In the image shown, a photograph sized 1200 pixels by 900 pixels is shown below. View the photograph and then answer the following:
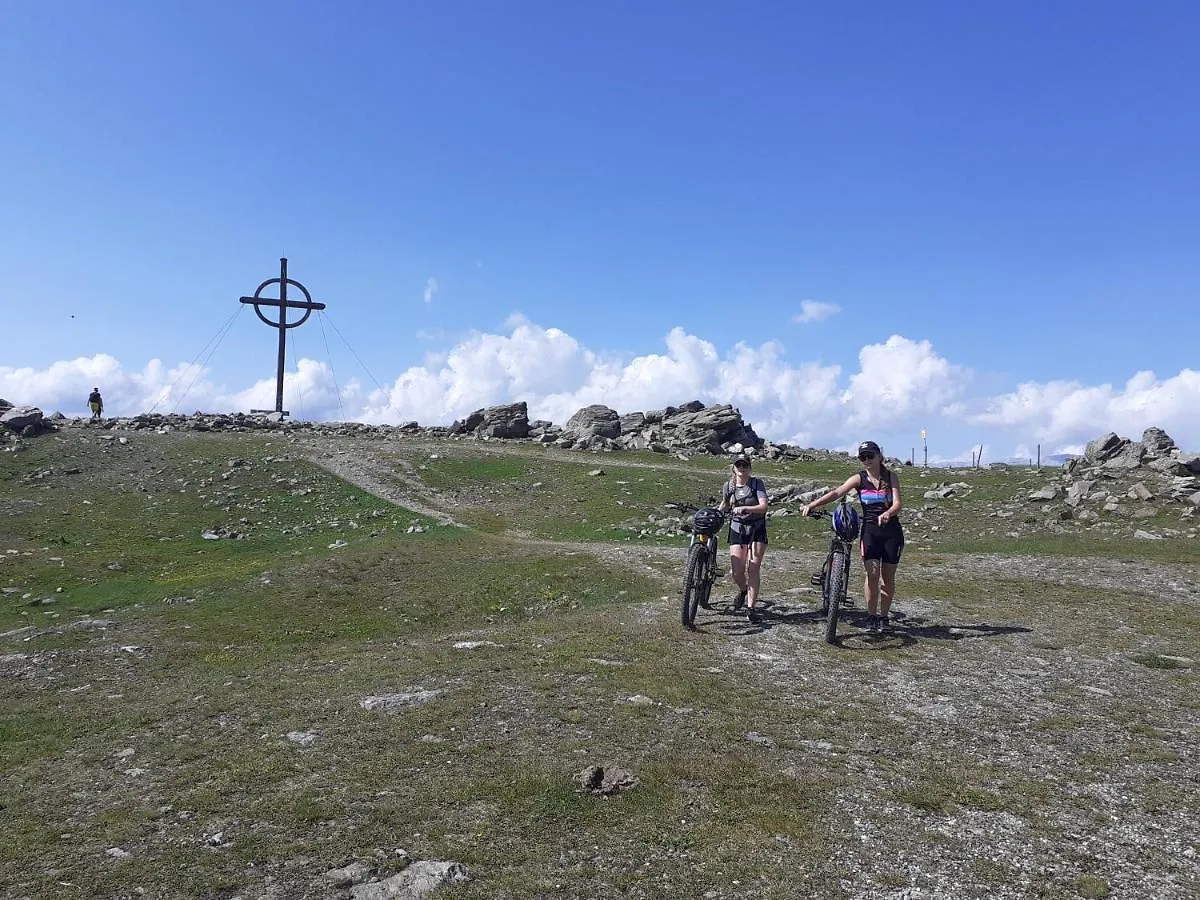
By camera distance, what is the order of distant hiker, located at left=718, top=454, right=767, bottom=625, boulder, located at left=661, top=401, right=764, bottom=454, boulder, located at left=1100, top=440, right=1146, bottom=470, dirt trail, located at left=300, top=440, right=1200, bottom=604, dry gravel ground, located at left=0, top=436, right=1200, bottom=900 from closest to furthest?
dry gravel ground, located at left=0, top=436, right=1200, bottom=900
distant hiker, located at left=718, top=454, right=767, bottom=625
dirt trail, located at left=300, top=440, right=1200, bottom=604
boulder, located at left=1100, top=440, right=1146, bottom=470
boulder, located at left=661, top=401, right=764, bottom=454

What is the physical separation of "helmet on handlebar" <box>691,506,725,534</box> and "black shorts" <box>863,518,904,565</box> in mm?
2312

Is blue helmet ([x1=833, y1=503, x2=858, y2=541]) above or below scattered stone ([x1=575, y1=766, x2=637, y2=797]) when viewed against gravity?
above

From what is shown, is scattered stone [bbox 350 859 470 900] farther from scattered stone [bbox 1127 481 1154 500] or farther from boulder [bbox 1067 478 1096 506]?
scattered stone [bbox 1127 481 1154 500]

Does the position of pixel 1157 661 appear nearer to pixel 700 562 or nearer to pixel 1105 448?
pixel 700 562

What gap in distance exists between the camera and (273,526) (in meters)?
29.1

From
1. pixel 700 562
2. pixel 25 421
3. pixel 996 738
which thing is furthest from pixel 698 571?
pixel 25 421

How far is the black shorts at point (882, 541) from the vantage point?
1179 cm

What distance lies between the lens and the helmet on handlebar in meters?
12.7

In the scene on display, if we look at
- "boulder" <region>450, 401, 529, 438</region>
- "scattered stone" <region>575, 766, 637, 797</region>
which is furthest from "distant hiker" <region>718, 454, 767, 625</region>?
"boulder" <region>450, 401, 529, 438</region>

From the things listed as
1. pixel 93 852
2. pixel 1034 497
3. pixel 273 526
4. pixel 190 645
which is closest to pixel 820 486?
pixel 1034 497

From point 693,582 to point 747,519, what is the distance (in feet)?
4.64

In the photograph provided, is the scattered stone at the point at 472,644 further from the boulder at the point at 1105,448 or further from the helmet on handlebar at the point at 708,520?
the boulder at the point at 1105,448

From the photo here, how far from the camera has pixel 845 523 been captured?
12.0m

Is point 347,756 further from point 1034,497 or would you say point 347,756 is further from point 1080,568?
point 1034,497
